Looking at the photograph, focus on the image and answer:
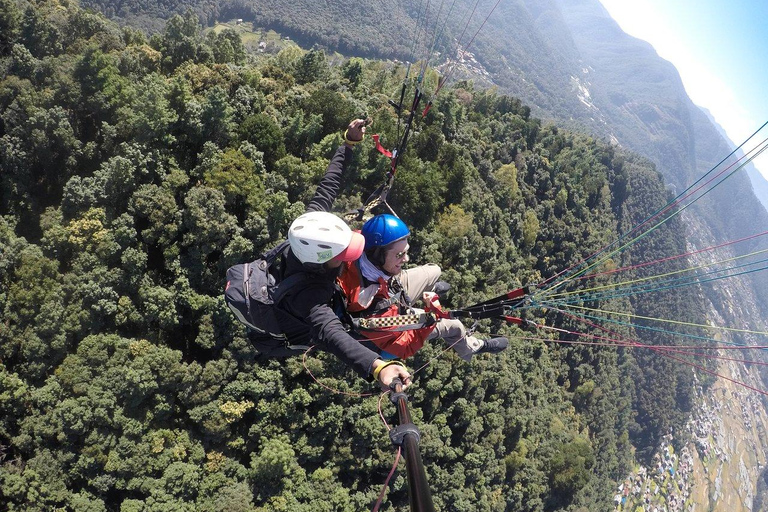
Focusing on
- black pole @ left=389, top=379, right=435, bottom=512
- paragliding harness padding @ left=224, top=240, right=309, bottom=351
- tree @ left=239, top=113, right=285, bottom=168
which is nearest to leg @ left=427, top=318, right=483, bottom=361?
paragliding harness padding @ left=224, top=240, right=309, bottom=351

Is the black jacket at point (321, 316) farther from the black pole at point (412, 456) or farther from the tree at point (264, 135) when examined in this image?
the tree at point (264, 135)

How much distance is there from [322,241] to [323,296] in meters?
0.64

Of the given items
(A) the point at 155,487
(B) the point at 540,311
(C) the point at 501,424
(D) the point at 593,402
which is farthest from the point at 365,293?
(D) the point at 593,402

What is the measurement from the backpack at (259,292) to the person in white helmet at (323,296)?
0.14 m

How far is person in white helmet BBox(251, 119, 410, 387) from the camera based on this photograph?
392cm

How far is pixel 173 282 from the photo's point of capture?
2084cm

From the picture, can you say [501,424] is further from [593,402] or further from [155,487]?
[593,402]

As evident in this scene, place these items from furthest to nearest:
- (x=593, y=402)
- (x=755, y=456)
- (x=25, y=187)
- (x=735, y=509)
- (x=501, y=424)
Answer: (x=755, y=456) < (x=735, y=509) < (x=593, y=402) < (x=501, y=424) < (x=25, y=187)

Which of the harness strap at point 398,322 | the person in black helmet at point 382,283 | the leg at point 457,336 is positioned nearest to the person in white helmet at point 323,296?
the harness strap at point 398,322

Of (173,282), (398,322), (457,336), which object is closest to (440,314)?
(398,322)

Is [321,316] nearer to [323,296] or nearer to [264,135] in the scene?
[323,296]

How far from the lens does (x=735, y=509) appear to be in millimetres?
99938

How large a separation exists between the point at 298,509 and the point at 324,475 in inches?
88.5

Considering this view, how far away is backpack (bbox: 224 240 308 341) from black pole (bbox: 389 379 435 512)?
81.2 inches
